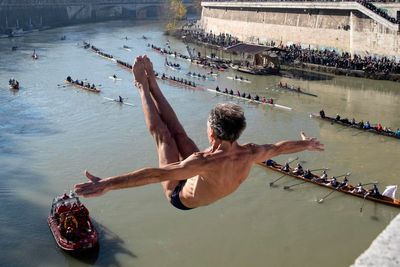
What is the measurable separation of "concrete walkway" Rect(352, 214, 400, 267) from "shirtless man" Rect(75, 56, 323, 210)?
116 centimetres

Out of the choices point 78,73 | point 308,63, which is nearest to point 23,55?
point 78,73

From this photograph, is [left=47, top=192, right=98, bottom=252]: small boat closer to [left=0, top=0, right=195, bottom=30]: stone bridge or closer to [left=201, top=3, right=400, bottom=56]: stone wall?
[left=201, top=3, right=400, bottom=56]: stone wall

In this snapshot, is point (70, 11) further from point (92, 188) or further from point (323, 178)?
point (92, 188)

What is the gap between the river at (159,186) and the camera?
33.9ft

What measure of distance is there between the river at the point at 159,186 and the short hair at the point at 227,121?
7.61m

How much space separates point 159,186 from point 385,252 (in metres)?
11.9

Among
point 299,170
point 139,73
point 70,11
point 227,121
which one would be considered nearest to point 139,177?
point 227,121

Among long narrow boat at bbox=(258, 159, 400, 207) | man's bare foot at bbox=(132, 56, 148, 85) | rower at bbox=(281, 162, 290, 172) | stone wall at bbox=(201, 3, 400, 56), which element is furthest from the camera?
stone wall at bbox=(201, 3, 400, 56)

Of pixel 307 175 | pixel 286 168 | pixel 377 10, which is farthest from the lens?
pixel 377 10

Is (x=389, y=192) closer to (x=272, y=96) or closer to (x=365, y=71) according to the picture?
(x=272, y=96)

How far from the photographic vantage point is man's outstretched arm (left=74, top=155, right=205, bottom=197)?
242cm

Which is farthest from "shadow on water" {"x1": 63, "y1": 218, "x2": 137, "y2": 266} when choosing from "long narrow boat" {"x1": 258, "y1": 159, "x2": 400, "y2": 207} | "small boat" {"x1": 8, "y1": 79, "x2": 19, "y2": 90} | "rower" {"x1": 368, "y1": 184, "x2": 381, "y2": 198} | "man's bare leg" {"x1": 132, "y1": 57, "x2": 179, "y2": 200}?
"small boat" {"x1": 8, "y1": 79, "x2": 19, "y2": 90}

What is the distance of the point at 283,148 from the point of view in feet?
10.5

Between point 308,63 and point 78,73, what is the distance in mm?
14807
